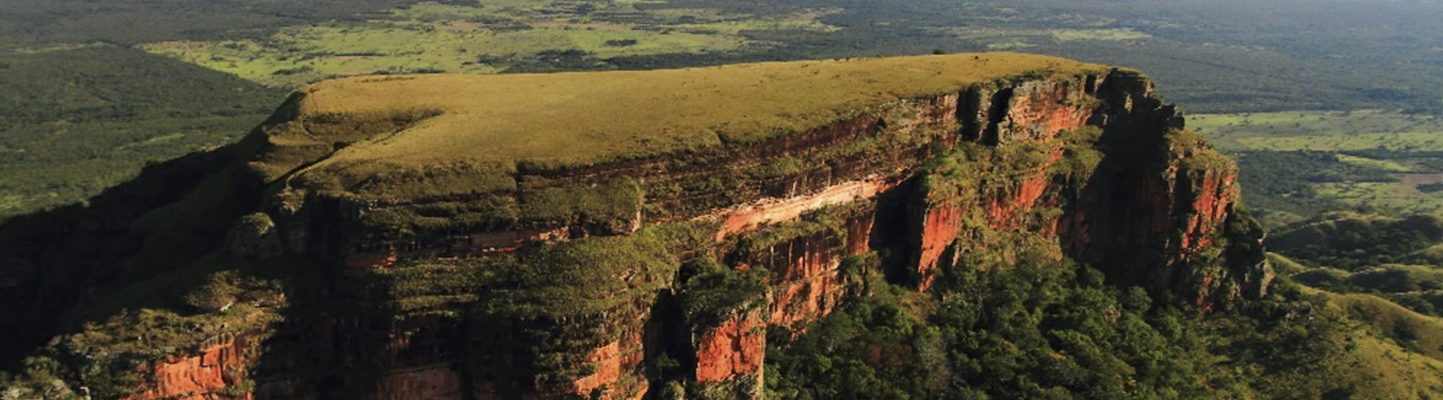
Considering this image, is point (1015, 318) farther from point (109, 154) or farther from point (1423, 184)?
point (1423, 184)

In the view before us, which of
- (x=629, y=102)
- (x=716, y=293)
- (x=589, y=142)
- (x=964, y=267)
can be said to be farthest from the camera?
(x=964, y=267)

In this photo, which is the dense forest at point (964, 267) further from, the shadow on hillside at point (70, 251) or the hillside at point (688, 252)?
the shadow on hillside at point (70, 251)

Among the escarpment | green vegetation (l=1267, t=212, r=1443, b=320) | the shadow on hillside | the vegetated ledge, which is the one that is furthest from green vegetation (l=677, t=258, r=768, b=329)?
green vegetation (l=1267, t=212, r=1443, b=320)

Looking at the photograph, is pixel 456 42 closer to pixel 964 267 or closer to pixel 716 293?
pixel 964 267

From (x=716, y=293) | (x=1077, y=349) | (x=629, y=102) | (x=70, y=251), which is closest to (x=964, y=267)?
(x=1077, y=349)

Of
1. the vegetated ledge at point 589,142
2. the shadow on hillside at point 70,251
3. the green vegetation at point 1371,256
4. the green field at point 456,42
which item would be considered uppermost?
the vegetated ledge at point 589,142

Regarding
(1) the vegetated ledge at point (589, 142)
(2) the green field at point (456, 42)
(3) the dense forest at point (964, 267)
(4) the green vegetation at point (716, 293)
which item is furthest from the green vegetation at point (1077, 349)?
(2) the green field at point (456, 42)

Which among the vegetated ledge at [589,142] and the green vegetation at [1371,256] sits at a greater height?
the vegetated ledge at [589,142]
